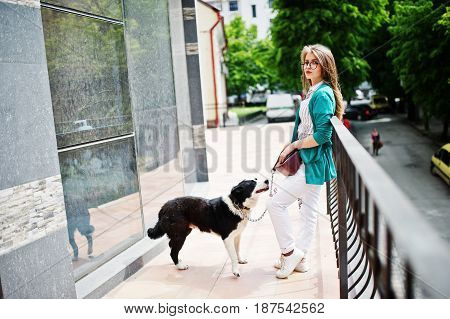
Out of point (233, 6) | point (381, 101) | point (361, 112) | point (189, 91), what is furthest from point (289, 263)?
point (381, 101)

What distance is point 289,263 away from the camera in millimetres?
2289

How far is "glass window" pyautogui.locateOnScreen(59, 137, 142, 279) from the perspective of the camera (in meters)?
2.41

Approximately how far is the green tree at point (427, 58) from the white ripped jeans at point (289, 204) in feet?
12.6

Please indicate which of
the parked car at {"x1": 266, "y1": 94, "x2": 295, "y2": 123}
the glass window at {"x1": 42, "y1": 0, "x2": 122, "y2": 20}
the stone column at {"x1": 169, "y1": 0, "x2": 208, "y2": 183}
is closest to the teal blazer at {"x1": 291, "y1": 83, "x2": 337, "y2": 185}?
the glass window at {"x1": 42, "y1": 0, "x2": 122, "y2": 20}

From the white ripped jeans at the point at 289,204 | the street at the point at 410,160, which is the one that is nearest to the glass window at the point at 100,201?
the white ripped jeans at the point at 289,204

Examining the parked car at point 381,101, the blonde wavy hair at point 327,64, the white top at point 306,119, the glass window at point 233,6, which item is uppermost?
the glass window at point 233,6

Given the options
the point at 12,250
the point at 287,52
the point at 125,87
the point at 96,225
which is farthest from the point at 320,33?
the point at 12,250

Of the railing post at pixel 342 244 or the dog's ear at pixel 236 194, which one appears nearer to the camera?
the railing post at pixel 342 244

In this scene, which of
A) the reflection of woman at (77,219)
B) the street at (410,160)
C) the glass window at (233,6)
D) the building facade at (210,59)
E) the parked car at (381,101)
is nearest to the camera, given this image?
the reflection of woman at (77,219)

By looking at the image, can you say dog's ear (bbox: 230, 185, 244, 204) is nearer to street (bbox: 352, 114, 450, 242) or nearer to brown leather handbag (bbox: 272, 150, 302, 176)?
brown leather handbag (bbox: 272, 150, 302, 176)

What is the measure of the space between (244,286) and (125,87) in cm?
137

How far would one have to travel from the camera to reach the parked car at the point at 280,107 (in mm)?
14625

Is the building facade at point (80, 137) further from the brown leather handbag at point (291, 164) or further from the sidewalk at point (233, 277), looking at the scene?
the brown leather handbag at point (291, 164)

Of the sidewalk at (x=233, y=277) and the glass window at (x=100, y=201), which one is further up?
the glass window at (x=100, y=201)
